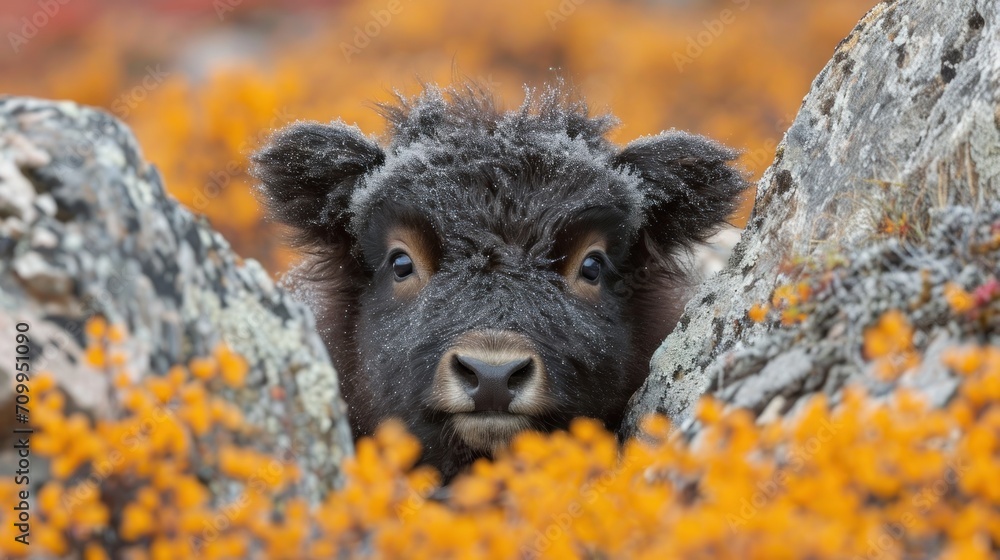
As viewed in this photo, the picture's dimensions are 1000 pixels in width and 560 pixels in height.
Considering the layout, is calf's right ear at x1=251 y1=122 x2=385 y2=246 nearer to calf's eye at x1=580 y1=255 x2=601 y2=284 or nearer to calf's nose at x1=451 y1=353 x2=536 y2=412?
calf's eye at x1=580 y1=255 x2=601 y2=284

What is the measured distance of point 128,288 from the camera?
398cm

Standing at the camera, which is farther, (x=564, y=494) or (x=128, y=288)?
(x=128, y=288)

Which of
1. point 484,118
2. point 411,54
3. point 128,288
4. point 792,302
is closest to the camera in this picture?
point 128,288

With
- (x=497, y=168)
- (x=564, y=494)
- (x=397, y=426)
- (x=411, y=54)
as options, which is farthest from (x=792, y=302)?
(x=411, y=54)

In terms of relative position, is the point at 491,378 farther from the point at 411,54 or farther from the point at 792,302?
the point at 411,54

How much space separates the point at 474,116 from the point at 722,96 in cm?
1670

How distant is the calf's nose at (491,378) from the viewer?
5875 millimetres

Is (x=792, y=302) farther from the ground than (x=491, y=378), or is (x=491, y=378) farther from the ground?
(x=491, y=378)

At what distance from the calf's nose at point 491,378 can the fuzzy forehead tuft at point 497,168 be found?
113 cm

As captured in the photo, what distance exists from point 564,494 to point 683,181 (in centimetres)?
409

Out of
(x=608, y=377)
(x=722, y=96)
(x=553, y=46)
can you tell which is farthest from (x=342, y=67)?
(x=608, y=377)

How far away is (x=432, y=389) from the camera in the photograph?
Answer: 616 cm

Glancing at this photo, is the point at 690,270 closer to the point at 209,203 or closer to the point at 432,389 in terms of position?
the point at 432,389

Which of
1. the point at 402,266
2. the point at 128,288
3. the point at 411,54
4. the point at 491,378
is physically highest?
the point at 411,54
